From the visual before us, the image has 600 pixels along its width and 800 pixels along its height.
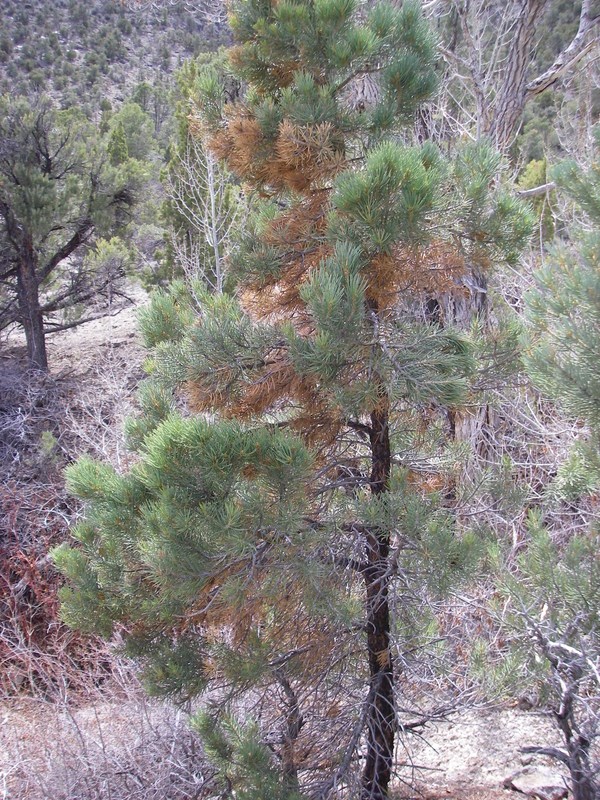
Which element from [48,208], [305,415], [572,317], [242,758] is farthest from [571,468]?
[48,208]

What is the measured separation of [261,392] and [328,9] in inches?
66.3

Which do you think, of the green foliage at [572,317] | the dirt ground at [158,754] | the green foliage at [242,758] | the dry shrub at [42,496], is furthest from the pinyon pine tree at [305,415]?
the dry shrub at [42,496]

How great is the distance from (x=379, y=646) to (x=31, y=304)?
8.84 m

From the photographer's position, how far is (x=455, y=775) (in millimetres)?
5008

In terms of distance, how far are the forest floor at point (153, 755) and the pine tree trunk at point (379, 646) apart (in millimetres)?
517

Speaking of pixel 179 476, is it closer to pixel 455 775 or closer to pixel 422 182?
pixel 422 182

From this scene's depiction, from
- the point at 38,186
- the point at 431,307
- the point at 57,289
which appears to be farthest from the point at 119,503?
the point at 57,289

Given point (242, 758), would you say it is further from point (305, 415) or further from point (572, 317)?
point (572, 317)

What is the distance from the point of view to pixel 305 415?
3.31 m

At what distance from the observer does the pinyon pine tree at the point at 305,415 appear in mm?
2646

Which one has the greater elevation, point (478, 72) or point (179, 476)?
point (478, 72)

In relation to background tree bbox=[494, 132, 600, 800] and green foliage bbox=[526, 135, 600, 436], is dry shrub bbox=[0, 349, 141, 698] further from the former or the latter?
green foliage bbox=[526, 135, 600, 436]

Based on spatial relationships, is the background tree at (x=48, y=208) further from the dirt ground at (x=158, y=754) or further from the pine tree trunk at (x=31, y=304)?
the dirt ground at (x=158, y=754)

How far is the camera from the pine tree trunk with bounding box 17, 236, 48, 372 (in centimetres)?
1050
